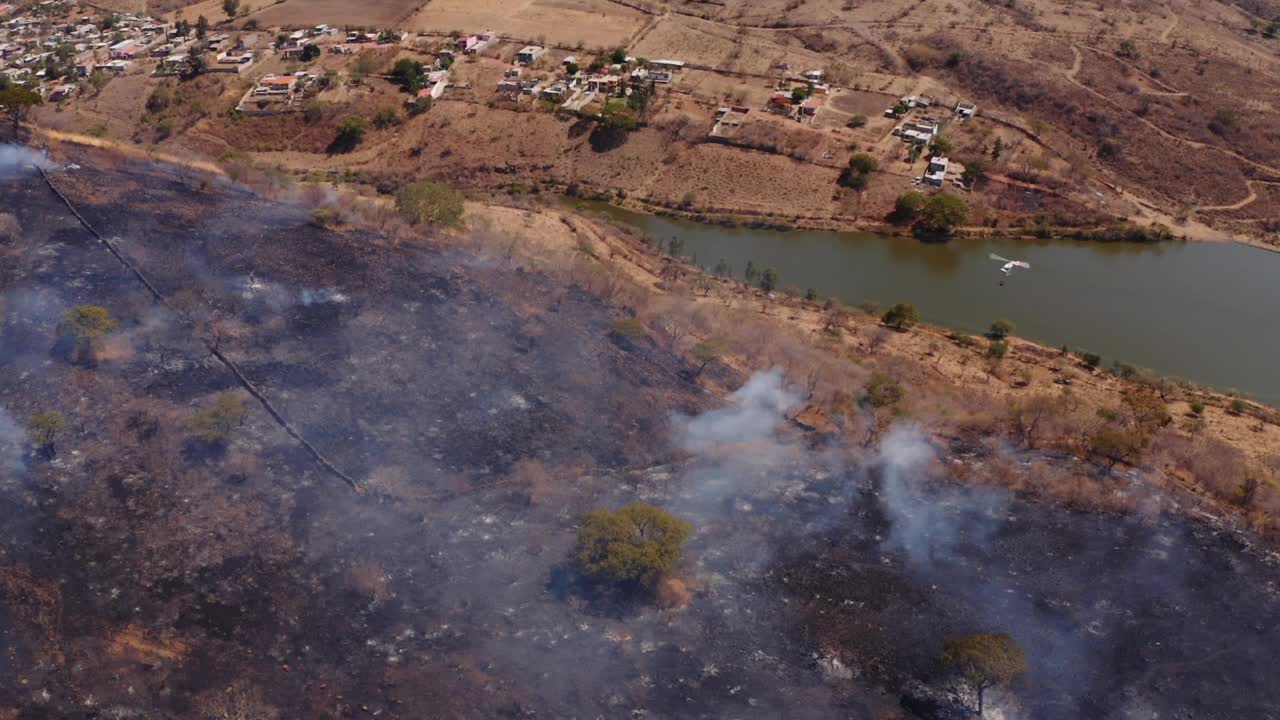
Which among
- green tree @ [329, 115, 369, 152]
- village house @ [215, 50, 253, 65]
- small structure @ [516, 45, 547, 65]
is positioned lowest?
green tree @ [329, 115, 369, 152]

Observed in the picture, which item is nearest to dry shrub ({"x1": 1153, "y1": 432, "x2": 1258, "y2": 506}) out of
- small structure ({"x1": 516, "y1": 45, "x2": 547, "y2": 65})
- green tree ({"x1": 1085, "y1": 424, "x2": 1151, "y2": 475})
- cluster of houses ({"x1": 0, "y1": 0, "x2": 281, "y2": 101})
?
green tree ({"x1": 1085, "y1": 424, "x2": 1151, "y2": 475})

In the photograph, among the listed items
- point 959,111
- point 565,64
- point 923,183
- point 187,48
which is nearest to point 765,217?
point 923,183

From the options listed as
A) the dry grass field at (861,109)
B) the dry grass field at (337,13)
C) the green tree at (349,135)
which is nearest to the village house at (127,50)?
the dry grass field at (861,109)

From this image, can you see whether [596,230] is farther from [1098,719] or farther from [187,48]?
[187,48]

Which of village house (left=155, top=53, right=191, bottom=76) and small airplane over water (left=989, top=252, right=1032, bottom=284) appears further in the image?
village house (left=155, top=53, right=191, bottom=76)

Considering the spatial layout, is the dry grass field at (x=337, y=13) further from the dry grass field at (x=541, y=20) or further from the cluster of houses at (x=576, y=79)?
the cluster of houses at (x=576, y=79)

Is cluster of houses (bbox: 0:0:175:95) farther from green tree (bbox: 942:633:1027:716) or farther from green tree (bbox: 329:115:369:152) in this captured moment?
green tree (bbox: 942:633:1027:716)

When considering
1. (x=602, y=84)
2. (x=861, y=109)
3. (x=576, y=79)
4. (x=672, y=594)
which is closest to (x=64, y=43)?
(x=576, y=79)
